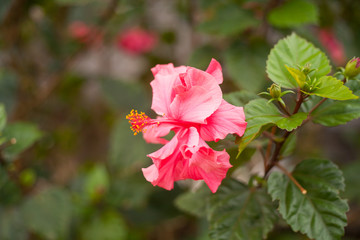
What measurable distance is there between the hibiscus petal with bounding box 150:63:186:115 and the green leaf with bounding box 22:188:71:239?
0.71m

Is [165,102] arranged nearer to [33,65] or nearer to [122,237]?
[122,237]

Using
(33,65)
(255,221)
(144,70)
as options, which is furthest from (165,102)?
(144,70)

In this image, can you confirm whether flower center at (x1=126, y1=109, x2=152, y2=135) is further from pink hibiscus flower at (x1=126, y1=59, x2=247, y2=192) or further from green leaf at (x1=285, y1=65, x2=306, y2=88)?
green leaf at (x1=285, y1=65, x2=306, y2=88)

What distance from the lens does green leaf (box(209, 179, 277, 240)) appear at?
67 centimetres

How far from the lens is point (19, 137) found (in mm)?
974

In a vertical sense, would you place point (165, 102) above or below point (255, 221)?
above

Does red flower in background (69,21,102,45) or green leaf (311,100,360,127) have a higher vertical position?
green leaf (311,100,360,127)

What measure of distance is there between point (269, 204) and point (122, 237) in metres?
0.78

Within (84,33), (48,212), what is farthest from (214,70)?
(84,33)

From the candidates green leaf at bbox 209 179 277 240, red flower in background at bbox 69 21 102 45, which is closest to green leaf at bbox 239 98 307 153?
green leaf at bbox 209 179 277 240

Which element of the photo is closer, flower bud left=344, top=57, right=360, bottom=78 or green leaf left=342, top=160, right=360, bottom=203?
flower bud left=344, top=57, right=360, bottom=78

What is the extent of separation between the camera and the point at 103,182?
1393 mm

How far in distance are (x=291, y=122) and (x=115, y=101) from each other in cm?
127

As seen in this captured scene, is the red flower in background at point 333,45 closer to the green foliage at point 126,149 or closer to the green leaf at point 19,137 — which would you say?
the green foliage at point 126,149
